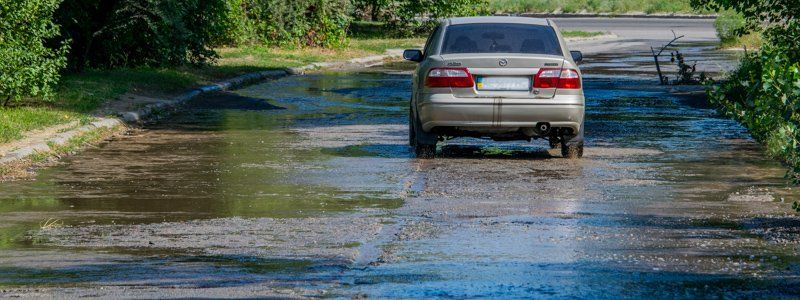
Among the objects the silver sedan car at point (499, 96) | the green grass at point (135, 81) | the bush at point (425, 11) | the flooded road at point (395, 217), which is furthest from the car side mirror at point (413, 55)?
the bush at point (425, 11)

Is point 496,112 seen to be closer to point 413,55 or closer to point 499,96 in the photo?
point 499,96

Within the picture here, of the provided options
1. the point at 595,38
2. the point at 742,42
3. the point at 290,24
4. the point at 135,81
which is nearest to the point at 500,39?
the point at 135,81

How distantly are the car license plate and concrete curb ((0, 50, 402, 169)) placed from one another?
182 inches

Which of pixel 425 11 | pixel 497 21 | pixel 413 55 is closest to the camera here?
pixel 497 21

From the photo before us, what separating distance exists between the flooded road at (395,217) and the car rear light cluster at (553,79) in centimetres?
82

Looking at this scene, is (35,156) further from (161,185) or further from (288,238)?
(288,238)

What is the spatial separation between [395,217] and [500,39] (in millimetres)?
5219

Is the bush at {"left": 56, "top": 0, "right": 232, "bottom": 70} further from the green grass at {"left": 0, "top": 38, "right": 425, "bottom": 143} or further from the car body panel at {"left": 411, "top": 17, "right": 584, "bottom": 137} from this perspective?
the car body panel at {"left": 411, "top": 17, "right": 584, "bottom": 137}

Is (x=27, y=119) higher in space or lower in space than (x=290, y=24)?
higher

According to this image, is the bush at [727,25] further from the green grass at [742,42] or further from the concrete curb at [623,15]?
the concrete curb at [623,15]

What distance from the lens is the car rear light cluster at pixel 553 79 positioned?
1432 centimetres

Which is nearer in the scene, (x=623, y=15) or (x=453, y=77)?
(x=453, y=77)

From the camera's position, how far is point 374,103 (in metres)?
22.9

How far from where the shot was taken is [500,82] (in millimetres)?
14328
